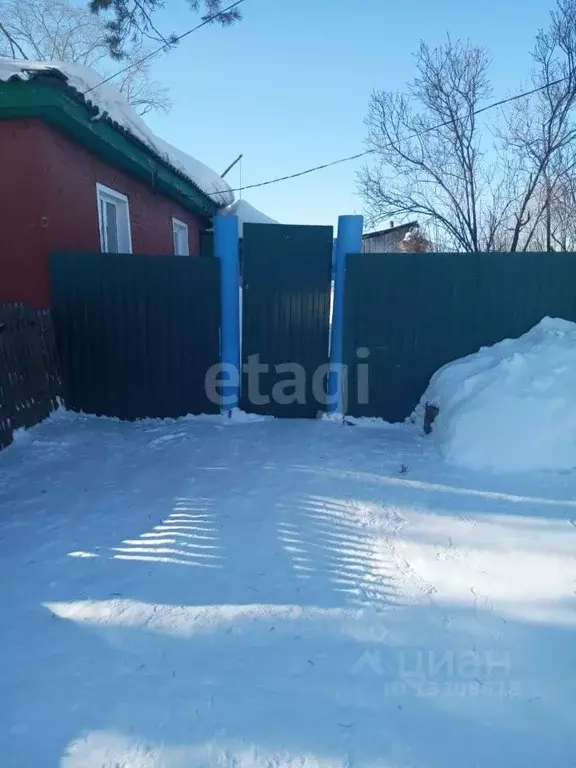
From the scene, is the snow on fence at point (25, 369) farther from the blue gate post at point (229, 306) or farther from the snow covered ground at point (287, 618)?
the blue gate post at point (229, 306)

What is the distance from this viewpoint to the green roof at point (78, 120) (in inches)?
197

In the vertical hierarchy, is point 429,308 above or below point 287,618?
above

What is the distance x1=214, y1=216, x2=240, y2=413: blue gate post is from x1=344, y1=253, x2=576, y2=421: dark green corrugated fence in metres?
1.24

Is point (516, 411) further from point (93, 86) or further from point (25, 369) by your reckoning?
point (93, 86)

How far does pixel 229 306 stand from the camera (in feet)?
18.5

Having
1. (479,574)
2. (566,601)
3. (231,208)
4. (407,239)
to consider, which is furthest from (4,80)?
(407,239)

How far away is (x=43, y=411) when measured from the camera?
5473 mm

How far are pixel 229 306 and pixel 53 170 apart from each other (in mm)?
2494

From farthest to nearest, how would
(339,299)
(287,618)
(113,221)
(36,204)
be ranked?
(113,221)
(339,299)
(36,204)
(287,618)

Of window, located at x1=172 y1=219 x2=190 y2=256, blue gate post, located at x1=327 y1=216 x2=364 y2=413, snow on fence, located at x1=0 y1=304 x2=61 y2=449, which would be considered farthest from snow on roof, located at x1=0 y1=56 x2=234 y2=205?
blue gate post, located at x1=327 y1=216 x2=364 y2=413

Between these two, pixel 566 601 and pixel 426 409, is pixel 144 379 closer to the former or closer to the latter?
pixel 426 409

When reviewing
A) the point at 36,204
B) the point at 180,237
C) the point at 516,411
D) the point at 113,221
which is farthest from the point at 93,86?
the point at 516,411

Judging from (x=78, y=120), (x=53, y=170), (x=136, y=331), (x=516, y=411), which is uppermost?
(x=78, y=120)

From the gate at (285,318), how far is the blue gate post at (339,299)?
88 millimetres
